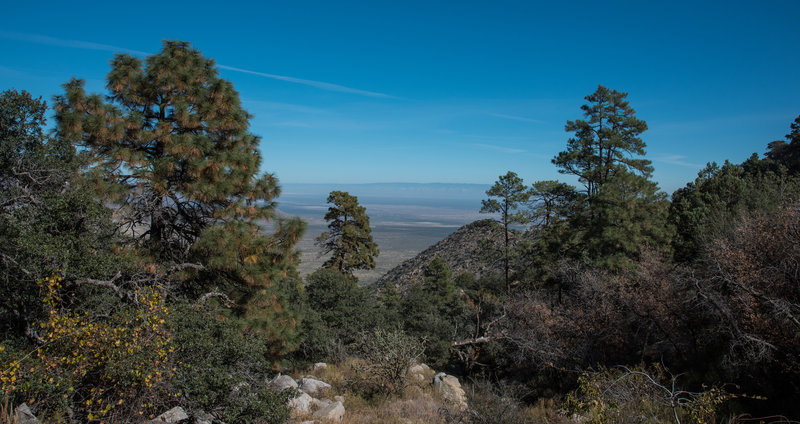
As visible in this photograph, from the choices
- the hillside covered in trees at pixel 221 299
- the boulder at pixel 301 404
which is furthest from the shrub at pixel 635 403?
the boulder at pixel 301 404

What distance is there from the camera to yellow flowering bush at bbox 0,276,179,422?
15.5 ft

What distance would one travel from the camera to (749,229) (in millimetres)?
9250

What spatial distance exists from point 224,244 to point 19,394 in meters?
4.10

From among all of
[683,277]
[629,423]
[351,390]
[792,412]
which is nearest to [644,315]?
[683,277]

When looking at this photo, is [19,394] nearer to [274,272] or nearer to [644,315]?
[274,272]

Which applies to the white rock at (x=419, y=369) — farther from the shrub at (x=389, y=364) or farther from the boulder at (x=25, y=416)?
the boulder at (x=25, y=416)

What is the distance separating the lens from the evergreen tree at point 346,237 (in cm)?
2653

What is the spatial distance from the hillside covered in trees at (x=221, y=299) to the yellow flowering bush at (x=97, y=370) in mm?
26

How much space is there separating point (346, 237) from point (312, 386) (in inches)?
655

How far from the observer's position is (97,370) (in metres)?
5.00

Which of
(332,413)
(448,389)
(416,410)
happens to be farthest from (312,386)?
(448,389)

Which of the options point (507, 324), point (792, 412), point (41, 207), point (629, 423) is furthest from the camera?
point (507, 324)

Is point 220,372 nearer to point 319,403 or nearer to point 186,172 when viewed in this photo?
point 319,403

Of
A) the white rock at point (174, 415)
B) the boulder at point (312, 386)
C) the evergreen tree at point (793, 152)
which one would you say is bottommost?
the boulder at point (312, 386)
